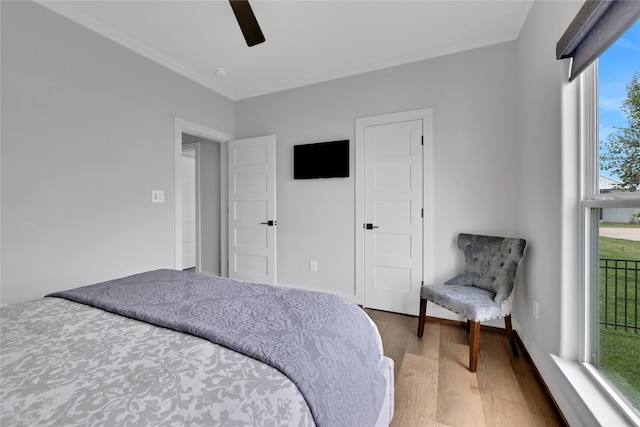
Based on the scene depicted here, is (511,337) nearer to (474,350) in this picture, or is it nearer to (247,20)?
(474,350)

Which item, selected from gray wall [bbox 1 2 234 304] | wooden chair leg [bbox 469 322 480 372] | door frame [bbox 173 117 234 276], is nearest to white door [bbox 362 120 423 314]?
wooden chair leg [bbox 469 322 480 372]

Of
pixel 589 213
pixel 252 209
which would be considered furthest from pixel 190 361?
pixel 252 209

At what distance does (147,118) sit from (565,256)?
3416 mm

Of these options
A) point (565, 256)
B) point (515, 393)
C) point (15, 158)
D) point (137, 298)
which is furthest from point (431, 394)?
point (15, 158)

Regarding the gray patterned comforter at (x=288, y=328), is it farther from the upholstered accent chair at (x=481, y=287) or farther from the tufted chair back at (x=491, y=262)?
the tufted chair back at (x=491, y=262)

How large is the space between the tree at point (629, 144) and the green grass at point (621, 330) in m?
0.28

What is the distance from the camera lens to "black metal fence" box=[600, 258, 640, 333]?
3.62ft

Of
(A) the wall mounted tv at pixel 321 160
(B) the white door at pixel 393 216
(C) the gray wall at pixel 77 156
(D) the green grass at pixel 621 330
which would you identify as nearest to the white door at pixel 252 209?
(A) the wall mounted tv at pixel 321 160

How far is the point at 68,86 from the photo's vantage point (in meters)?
2.03

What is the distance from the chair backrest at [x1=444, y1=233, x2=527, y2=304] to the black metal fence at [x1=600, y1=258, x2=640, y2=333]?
633mm

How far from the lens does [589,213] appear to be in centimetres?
134

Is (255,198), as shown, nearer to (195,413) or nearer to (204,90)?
(204,90)

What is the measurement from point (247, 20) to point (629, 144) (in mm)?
2003

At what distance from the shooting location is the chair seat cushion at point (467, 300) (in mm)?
1784
